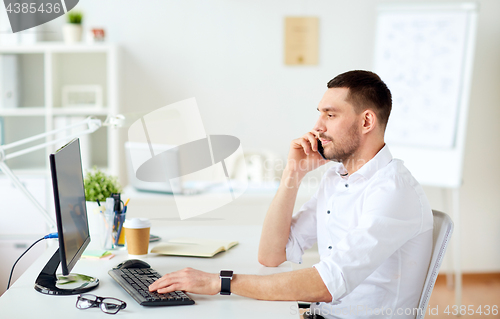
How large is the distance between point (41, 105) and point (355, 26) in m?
2.41

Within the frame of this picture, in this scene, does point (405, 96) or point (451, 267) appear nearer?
point (405, 96)

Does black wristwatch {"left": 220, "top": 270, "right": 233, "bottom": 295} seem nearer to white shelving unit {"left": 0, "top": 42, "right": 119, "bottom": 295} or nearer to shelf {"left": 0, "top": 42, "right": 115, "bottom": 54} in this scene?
white shelving unit {"left": 0, "top": 42, "right": 119, "bottom": 295}

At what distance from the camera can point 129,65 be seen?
3.65 metres

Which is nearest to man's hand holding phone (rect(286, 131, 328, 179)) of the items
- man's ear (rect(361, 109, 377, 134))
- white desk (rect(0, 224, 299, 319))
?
man's ear (rect(361, 109, 377, 134))

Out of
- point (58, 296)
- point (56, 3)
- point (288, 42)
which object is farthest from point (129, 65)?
point (58, 296)

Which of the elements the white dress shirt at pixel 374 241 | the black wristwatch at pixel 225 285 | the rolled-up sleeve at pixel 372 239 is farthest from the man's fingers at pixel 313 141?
the black wristwatch at pixel 225 285

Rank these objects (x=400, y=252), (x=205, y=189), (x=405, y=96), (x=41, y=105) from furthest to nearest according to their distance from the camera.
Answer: (x=41, y=105)
(x=405, y=96)
(x=205, y=189)
(x=400, y=252)

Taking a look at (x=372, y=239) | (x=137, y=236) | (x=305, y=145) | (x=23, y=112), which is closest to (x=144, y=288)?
(x=137, y=236)

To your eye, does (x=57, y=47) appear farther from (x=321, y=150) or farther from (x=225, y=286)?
(x=225, y=286)

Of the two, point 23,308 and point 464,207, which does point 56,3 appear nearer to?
point 23,308

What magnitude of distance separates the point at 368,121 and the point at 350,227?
13.1 inches

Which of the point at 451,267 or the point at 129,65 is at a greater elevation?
the point at 129,65

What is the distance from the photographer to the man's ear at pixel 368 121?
1.49 metres

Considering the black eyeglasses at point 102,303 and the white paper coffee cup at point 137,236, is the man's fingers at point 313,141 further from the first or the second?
the black eyeglasses at point 102,303
